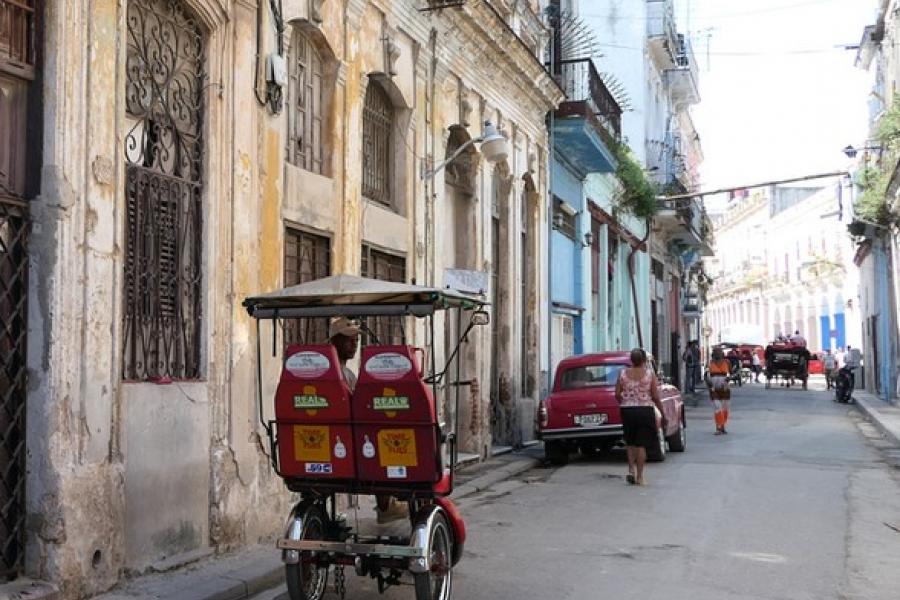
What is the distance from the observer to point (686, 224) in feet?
117

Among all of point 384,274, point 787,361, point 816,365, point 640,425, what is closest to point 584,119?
point 384,274

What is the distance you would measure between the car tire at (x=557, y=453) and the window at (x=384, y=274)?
383cm

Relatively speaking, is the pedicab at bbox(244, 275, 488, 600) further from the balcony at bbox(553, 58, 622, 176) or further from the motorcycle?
the motorcycle

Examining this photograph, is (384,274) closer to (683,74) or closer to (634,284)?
(634,284)

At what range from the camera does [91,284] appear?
678 centimetres

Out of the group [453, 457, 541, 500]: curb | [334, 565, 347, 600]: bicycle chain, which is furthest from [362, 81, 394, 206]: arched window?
[334, 565, 347, 600]: bicycle chain

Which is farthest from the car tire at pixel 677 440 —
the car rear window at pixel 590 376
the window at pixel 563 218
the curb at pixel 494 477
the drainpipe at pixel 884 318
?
the drainpipe at pixel 884 318

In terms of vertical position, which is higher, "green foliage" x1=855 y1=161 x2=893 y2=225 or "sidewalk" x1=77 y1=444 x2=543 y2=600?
"green foliage" x1=855 y1=161 x2=893 y2=225

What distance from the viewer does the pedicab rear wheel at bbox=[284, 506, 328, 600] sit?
631 cm

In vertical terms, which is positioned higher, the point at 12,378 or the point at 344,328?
the point at 344,328

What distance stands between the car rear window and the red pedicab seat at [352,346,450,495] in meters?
9.41

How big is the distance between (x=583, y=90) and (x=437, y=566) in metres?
16.2

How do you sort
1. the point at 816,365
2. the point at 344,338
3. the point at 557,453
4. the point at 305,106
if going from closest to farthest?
1. the point at 344,338
2. the point at 305,106
3. the point at 557,453
4. the point at 816,365

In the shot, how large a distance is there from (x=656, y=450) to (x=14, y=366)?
1036 centimetres
